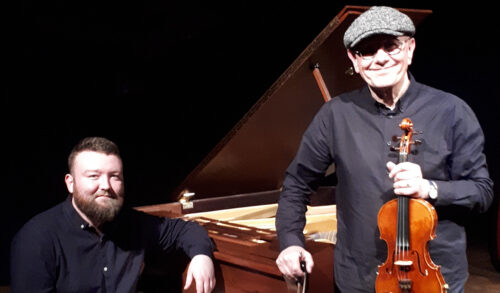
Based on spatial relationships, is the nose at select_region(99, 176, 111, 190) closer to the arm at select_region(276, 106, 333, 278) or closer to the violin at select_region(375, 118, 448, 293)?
the arm at select_region(276, 106, 333, 278)

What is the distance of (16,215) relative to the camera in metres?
3.94

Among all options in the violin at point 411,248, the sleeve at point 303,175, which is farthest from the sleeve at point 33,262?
the violin at point 411,248

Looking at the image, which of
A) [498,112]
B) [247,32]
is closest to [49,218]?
[247,32]

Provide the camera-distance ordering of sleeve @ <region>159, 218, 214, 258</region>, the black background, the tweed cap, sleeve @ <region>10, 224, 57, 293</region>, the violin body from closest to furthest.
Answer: the violin body → the tweed cap → sleeve @ <region>10, 224, 57, 293</region> → sleeve @ <region>159, 218, 214, 258</region> → the black background

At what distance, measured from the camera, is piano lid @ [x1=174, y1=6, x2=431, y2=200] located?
8.21 ft

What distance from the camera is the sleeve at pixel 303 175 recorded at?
1.74m

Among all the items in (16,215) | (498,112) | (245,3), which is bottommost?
(16,215)

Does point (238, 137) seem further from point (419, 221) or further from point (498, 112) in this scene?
point (498, 112)

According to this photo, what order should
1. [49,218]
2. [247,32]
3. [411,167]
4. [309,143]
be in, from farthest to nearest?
[247,32] → [49,218] → [309,143] → [411,167]

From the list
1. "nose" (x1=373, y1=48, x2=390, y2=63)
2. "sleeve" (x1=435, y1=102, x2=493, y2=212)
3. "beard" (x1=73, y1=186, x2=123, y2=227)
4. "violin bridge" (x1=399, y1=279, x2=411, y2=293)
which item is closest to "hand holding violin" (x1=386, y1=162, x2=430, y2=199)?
"sleeve" (x1=435, y1=102, x2=493, y2=212)

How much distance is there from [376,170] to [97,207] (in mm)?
1177

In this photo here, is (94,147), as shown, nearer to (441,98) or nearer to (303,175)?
(303,175)

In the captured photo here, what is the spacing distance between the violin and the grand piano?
0.42m

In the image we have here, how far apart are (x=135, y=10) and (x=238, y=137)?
2.14 m
